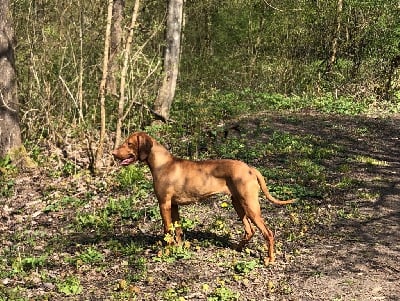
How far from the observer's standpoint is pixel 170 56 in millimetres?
12469

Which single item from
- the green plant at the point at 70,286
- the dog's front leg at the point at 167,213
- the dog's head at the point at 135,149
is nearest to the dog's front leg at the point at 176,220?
the dog's front leg at the point at 167,213

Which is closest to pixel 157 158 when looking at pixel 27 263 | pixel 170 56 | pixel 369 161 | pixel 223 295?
Result: pixel 223 295

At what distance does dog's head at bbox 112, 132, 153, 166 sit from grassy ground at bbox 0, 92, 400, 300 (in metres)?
1.10

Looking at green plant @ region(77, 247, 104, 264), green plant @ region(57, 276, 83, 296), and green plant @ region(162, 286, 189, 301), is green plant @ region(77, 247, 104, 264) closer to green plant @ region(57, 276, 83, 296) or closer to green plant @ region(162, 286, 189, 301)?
green plant @ region(57, 276, 83, 296)

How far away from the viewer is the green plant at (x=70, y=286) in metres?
5.05

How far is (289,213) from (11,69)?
241 inches

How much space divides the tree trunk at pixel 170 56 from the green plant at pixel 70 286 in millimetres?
7598

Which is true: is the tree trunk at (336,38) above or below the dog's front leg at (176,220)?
above

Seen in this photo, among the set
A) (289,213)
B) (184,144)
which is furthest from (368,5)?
(289,213)

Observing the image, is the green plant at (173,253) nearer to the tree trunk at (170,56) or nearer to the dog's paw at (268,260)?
the dog's paw at (268,260)

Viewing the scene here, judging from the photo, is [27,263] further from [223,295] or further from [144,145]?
[223,295]

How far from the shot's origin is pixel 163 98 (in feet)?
41.1

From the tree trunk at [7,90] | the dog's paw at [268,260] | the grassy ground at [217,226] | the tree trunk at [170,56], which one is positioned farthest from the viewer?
the tree trunk at [170,56]

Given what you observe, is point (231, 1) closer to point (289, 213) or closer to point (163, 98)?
point (163, 98)
